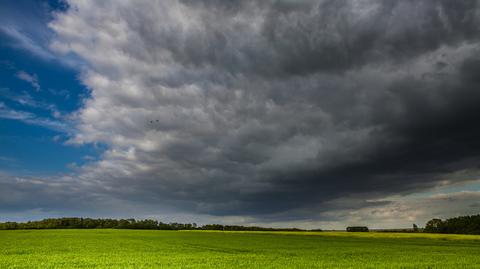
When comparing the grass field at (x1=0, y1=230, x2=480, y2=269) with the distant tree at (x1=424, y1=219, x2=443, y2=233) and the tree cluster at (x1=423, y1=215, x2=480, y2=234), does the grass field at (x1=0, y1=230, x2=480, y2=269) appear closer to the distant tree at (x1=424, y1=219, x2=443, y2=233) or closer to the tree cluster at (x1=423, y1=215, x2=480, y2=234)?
the tree cluster at (x1=423, y1=215, x2=480, y2=234)

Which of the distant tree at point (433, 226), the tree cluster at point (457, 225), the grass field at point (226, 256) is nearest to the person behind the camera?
the grass field at point (226, 256)

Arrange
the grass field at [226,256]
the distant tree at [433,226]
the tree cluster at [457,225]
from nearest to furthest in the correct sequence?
the grass field at [226,256] → the tree cluster at [457,225] → the distant tree at [433,226]

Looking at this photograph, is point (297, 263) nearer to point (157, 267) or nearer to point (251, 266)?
point (251, 266)

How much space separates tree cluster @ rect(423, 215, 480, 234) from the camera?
473 feet

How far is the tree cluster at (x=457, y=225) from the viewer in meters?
144

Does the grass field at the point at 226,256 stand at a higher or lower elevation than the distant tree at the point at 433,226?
lower

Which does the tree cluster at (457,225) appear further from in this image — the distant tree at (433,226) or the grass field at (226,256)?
the grass field at (226,256)

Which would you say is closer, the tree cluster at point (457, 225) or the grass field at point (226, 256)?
the grass field at point (226, 256)

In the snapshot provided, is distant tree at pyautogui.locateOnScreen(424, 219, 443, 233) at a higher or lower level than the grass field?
higher

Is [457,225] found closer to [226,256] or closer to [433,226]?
[433,226]

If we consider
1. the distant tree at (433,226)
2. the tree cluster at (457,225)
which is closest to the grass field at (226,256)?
the tree cluster at (457,225)

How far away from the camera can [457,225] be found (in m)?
154

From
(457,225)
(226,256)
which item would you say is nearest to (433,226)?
(457,225)

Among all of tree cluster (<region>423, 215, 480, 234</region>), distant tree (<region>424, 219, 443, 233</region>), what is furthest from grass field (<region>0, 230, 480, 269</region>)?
distant tree (<region>424, 219, 443, 233</region>)
